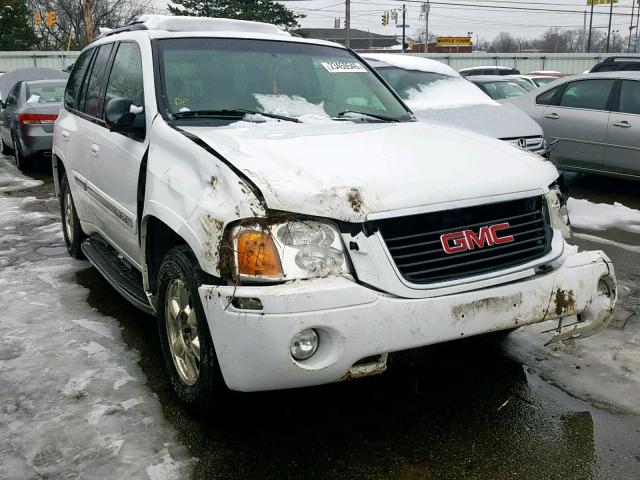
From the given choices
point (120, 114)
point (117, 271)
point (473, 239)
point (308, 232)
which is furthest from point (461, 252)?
point (117, 271)

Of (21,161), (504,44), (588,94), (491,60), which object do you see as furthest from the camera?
(504,44)

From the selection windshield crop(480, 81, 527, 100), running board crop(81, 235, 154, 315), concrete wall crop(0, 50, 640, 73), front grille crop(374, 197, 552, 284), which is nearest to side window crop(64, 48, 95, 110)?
running board crop(81, 235, 154, 315)

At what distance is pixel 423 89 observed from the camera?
28.6ft

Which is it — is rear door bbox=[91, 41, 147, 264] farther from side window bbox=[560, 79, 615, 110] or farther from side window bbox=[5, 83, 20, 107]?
side window bbox=[5, 83, 20, 107]

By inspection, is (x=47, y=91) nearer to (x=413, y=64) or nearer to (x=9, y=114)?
(x=9, y=114)

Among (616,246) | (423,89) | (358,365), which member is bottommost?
(616,246)

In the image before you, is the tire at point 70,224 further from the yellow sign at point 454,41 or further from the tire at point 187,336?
the yellow sign at point 454,41

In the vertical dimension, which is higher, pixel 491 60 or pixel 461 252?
pixel 461 252

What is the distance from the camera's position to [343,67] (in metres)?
4.61

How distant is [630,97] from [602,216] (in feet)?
6.42

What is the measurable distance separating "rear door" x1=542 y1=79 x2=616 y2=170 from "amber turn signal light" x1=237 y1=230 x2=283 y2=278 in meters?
7.07

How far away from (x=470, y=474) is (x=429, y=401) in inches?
25.1

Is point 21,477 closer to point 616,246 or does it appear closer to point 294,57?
point 294,57

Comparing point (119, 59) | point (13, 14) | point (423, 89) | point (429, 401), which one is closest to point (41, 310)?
point (119, 59)
